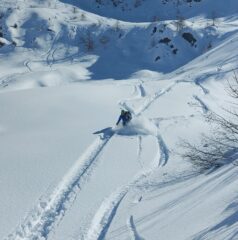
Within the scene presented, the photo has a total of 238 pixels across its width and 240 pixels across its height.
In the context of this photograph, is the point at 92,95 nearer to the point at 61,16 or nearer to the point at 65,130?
the point at 65,130

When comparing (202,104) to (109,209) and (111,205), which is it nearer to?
(111,205)

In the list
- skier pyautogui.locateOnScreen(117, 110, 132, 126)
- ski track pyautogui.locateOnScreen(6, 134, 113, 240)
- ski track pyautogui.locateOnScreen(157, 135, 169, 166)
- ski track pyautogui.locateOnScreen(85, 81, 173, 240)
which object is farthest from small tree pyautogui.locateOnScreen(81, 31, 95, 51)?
ski track pyautogui.locateOnScreen(6, 134, 113, 240)

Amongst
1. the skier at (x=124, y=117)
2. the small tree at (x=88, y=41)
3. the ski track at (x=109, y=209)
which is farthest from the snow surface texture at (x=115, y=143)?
the small tree at (x=88, y=41)

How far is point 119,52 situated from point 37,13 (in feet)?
48.1

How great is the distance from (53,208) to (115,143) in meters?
7.40

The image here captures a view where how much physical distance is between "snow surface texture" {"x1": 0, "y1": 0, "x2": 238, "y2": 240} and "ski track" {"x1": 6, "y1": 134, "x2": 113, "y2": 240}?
0.03m

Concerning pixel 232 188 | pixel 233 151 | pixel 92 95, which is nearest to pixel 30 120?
pixel 92 95

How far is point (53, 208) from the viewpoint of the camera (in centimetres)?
1132

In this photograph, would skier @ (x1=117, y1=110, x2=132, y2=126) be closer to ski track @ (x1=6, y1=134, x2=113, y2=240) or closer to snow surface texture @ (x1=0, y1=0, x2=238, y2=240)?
snow surface texture @ (x1=0, y1=0, x2=238, y2=240)

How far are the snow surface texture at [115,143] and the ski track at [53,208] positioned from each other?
28 millimetres

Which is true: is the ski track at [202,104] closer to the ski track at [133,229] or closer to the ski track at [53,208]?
the ski track at [53,208]

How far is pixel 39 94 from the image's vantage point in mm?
26953

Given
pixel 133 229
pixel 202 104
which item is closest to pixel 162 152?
pixel 133 229

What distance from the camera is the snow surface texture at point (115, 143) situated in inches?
390
